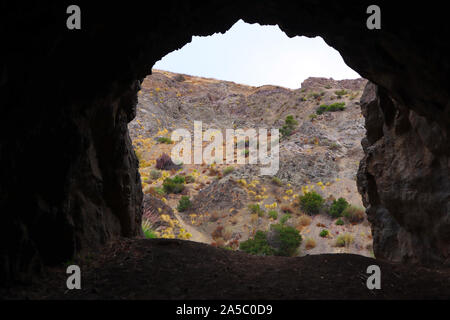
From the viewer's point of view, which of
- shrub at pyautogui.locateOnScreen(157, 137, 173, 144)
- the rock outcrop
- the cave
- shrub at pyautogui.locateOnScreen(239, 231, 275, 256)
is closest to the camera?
the cave

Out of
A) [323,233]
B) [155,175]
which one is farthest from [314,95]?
[323,233]

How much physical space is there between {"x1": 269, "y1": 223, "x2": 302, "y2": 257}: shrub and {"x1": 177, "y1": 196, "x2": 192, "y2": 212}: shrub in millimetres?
6247

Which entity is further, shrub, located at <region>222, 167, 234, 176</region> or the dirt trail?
shrub, located at <region>222, 167, 234, 176</region>

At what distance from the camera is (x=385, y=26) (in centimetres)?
493

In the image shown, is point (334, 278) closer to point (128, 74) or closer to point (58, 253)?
point (58, 253)

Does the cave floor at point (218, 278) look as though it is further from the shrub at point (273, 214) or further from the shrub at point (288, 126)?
the shrub at point (288, 126)

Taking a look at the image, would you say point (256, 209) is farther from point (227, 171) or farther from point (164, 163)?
point (164, 163)

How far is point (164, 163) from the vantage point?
2939 centimetres

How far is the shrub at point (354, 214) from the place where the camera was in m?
21.0

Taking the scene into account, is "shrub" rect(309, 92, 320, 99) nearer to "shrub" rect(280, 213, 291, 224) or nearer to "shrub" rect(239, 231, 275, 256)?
"shrub" rect(280, 213, 291, 224)

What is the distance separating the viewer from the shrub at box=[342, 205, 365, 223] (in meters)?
21.0

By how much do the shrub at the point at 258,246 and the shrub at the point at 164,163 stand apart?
39.9 ft

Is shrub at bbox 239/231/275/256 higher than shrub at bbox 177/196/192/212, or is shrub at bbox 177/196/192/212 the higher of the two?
shrub at bbox 177/196/192/212

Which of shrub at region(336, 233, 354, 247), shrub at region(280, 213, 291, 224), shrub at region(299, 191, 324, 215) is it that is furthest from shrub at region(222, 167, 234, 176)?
shrub at region(336, 233, 354, 247)
